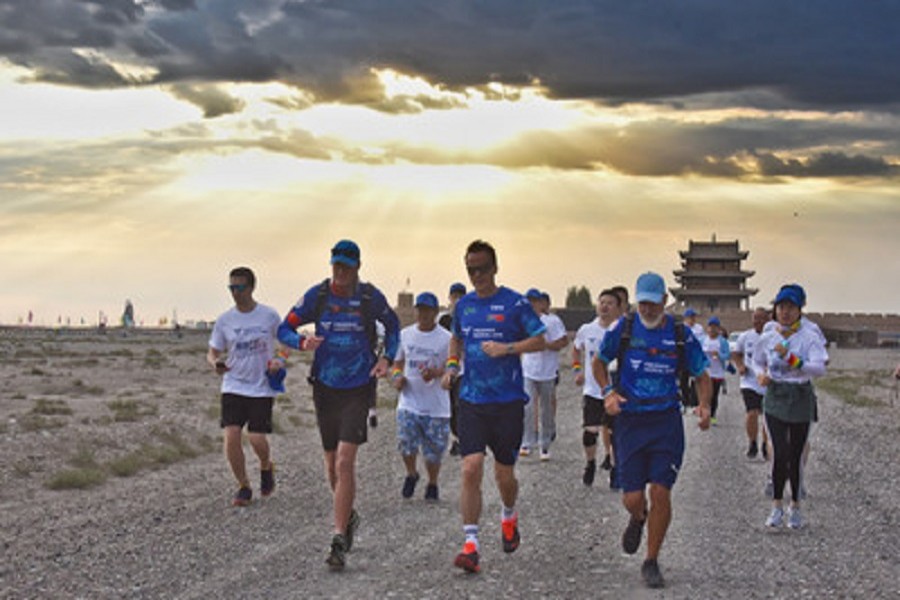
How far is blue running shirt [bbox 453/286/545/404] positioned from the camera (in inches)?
364

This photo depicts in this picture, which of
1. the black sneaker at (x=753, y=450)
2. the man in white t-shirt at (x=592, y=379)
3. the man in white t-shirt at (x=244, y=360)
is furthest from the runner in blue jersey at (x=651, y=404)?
the black sneaker at (x=753, y=450)

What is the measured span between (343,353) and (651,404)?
2.40m

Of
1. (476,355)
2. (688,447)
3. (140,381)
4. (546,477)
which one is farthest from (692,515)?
(140,381)

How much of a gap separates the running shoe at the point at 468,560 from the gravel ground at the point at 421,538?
71 mm

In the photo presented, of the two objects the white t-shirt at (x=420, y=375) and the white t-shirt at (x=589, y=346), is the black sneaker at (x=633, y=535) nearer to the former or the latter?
the white t-shirt at (x=420, y=375)

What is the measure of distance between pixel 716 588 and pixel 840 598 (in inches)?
32.9

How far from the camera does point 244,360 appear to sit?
1228cm

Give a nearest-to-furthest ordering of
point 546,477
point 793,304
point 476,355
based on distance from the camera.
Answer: point 476,355 → point 793,304 → point 546,477

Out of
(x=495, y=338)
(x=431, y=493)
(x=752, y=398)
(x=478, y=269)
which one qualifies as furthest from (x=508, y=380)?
(x=752, y=398)

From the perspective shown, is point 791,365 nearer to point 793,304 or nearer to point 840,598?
point 793,304

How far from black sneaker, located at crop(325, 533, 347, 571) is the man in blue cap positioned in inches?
13.6

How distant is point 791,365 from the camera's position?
1115 centimetres

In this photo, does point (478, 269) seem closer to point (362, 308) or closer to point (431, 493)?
point (362, 308)

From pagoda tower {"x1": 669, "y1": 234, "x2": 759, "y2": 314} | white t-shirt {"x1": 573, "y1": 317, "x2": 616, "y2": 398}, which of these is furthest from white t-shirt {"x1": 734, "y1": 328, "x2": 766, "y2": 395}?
pagoda tower {"x1": 669, "y1": 234, "x2": 759, "y2": 314}
